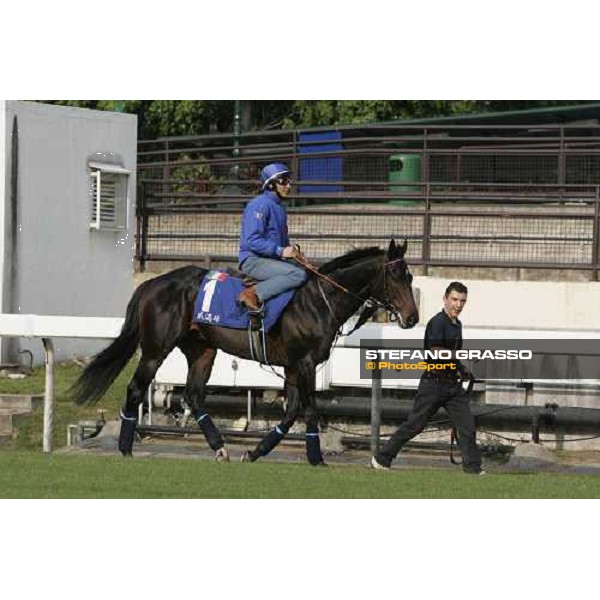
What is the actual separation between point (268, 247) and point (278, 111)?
22.3 m

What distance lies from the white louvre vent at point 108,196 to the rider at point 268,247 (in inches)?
327

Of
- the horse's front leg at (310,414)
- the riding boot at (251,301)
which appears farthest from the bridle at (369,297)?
the horse's front leg at (310,414)

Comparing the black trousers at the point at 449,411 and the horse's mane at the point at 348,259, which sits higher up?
the horse's mane at the point at 348,259

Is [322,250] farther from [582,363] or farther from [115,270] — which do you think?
[582,363]

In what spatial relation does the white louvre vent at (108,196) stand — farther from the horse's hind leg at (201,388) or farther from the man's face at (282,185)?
the man's face at (282,185)

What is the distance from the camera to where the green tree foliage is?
36000 mm

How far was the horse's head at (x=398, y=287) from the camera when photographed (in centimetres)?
1645

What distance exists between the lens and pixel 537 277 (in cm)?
2486

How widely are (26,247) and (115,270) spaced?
6.98ft

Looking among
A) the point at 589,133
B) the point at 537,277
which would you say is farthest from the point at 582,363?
the point at 589,133

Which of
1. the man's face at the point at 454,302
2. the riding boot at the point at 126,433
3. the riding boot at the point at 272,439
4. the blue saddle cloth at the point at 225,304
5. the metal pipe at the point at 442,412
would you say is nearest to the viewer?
the man's face at the point at 454,302

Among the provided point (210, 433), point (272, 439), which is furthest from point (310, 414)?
point (210, 433)

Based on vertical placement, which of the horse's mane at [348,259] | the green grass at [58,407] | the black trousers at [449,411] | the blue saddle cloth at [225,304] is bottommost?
the green grass at [58,407]

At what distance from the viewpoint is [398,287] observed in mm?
16531
